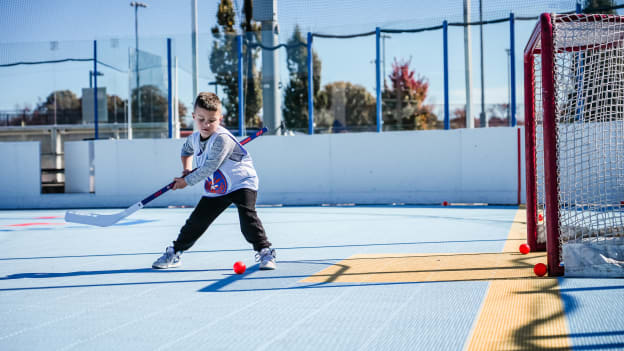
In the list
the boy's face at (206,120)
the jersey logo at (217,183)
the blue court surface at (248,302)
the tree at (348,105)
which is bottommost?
the blue court surface at (248,302)

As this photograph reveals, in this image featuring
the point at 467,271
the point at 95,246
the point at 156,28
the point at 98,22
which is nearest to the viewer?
the point at 467,271

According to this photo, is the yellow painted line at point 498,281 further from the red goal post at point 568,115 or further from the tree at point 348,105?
the tree at point 348,105

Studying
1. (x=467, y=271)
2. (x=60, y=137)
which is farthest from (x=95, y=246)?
(x=60, y=137)

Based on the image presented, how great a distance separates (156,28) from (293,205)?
24.0 feet

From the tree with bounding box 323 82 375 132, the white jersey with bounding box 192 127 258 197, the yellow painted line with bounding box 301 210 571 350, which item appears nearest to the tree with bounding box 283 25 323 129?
the tree with bounding box 323 82 375 132

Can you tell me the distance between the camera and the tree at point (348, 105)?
12148 mm

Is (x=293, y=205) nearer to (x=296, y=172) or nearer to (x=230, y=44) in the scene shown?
(x=296, y=172)

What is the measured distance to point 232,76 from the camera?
12.7 metres

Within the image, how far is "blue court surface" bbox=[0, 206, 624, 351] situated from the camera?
7.80 ft

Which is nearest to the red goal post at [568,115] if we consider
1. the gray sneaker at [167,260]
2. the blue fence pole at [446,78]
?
the gray sneaker at [167,260]

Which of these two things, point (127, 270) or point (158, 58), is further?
point (158, 58)

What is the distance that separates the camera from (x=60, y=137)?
57.9ft

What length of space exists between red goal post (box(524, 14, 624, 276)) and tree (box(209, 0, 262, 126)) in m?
7.94

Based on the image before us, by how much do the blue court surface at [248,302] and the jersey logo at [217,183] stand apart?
59 centimetres
